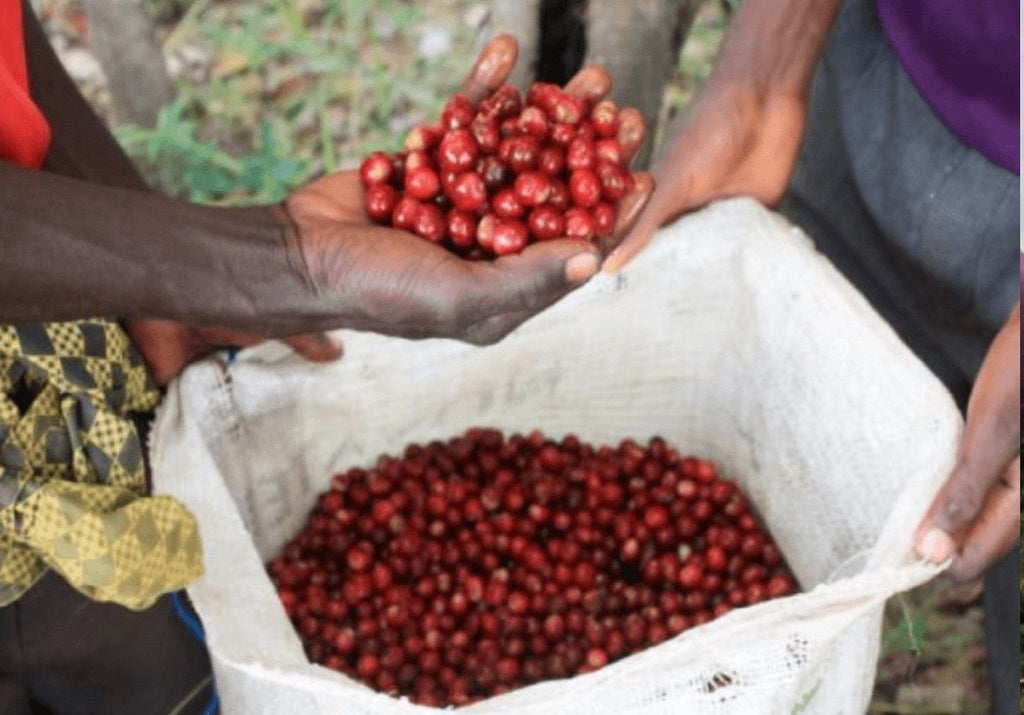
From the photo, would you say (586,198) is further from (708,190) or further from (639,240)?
(708,190)

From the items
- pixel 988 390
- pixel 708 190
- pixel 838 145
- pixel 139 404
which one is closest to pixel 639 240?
pixel 708 190

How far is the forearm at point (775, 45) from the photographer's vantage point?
2.20m

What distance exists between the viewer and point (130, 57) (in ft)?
11.0

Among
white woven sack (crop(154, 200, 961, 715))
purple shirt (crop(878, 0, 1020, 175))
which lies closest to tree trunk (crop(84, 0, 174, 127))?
white woven sack (crop(154, 200, 961, 715))

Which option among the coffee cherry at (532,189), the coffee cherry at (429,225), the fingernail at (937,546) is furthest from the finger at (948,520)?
the coffee cherry at (429,225)

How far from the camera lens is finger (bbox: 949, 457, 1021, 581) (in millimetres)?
1884

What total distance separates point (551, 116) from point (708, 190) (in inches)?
17.7

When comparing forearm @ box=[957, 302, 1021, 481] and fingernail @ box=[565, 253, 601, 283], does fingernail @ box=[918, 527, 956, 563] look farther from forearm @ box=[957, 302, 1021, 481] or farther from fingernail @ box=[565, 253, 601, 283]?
fingernail @ box=[565, 253, 601, 283]

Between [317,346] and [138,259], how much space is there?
662mm

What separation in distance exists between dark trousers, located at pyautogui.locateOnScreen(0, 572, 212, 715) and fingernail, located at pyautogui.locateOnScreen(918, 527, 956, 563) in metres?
1.14

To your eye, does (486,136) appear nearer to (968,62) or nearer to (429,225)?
(429,225)

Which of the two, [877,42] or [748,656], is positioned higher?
[877,42]

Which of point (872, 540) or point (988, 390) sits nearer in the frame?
point (988, 390)

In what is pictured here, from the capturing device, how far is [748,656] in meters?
1.78
